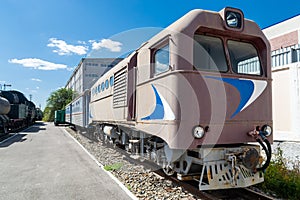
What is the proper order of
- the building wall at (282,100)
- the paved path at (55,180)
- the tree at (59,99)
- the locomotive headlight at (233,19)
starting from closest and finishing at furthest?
the locomotive headlight at (233,19), the paved path at (55,180), the building wall at (282,100), the tree at (59,99)

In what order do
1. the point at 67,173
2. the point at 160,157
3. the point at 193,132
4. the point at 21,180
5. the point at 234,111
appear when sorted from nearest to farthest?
the point at 193,132 → the point at 234,111 → the point at 160,157 → the point at 21,180 → the point at 67,173

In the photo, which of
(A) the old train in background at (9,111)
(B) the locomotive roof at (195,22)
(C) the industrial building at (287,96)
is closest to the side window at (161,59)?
(B) the locomotive roof at (195,22)

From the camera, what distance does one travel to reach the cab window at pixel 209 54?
4680mm

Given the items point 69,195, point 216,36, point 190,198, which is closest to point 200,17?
point 216,36

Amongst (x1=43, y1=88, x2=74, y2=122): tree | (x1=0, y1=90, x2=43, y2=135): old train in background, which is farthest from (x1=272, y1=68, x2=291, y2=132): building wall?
(x1=43, y1=88, x2=74, y2=122): tree

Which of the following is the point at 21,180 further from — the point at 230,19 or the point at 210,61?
the point at 230,19

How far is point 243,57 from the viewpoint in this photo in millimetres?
5305

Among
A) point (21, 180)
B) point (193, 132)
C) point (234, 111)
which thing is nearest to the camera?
point (193, 132)

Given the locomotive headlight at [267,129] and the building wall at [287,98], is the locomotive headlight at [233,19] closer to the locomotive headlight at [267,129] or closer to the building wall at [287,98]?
the locomotive headlight at [267,129]

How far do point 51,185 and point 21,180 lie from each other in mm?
1021

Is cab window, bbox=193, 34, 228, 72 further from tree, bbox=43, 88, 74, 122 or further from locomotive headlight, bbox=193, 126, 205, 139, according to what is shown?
tree, bbox=43, 88, 74, 122

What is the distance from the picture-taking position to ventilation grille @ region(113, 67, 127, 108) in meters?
6.83

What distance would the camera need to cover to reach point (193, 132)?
4289mm

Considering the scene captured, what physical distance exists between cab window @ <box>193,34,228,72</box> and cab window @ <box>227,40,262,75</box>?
25 centimetres
